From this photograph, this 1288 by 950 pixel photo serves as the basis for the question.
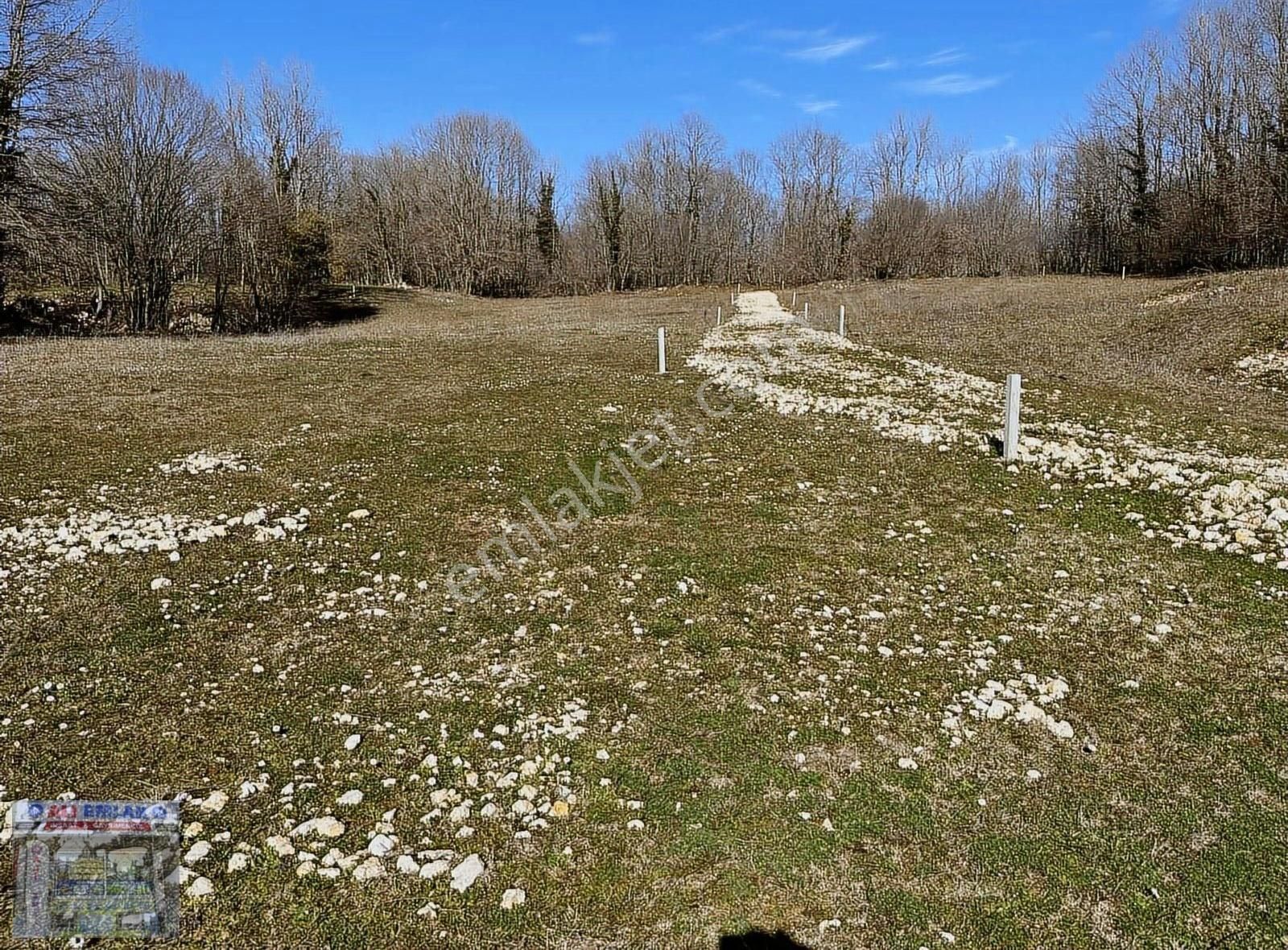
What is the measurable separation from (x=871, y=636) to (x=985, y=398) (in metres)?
11.5

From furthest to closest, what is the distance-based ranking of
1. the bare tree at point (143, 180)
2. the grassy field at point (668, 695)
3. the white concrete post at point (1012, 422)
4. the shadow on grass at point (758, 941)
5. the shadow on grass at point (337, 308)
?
the shadow on grass at point (337, 308) < the bare tree at point (143, 180) < the white concrete post at point (1012, 422) < the grassy field at point (668, 695) < the shadow on grass at point (758, 941)

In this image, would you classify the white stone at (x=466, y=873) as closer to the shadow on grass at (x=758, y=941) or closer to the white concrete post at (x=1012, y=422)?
the shadow on grass at (x=758, y=941)

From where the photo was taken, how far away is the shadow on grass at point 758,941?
3.65 m

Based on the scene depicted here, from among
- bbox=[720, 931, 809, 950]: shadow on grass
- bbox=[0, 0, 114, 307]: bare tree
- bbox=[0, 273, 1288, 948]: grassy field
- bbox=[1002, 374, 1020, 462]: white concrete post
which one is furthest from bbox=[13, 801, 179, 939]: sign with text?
bbox=[0, 0, 114, 307]: bare tree

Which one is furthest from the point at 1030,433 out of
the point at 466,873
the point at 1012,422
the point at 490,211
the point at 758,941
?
the point at 490,211

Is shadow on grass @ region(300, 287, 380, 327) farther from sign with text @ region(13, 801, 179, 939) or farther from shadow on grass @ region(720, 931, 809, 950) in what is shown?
shadow on grass @ region(720, 931, 809, 950)

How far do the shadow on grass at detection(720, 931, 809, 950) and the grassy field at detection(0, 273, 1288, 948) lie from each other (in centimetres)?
11

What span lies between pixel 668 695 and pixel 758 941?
220cm

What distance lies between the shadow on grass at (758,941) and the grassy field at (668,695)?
0.11 metres

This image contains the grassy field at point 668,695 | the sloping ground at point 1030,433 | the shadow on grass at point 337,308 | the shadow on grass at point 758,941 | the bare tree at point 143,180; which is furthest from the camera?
the shadow on grass at point 337,308

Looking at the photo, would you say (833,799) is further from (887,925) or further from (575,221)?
(575,221)

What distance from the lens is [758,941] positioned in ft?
12.1

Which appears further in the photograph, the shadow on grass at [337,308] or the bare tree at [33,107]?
the shadow on grass at [337,308]

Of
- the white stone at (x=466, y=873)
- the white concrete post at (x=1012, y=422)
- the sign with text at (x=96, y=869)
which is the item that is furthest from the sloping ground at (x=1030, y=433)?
the sign with text at (x=96, y=869)
